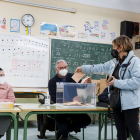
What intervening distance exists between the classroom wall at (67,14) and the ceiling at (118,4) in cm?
8

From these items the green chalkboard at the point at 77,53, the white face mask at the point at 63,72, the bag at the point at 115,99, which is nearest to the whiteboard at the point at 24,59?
the green chalkboard at the point at 77,53

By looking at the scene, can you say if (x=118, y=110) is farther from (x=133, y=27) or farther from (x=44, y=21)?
(x=133, y=27)

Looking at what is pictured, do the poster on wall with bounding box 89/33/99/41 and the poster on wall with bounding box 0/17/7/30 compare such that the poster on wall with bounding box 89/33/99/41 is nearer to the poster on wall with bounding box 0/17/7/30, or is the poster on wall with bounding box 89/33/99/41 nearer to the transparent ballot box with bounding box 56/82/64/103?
the poster on wall with bounding box 0/17/7/30

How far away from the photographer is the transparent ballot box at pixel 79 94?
2445 millimetres

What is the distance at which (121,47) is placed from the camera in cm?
213

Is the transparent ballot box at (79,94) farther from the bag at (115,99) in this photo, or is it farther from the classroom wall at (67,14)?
the classroom wall at (67,14)

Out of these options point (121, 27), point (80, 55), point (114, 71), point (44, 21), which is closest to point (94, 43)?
point (80, 55)

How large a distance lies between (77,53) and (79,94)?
2.95 m

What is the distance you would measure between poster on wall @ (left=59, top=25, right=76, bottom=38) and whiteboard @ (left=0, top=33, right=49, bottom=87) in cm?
43

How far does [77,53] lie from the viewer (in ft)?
17.5

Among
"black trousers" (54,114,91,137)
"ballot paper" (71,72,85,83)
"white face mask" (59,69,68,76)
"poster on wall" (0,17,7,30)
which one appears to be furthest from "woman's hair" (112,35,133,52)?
"poster on wall" (0,17,7,30)

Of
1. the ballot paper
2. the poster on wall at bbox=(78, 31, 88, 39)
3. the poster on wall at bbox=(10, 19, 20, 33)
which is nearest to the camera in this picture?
the ballot paper

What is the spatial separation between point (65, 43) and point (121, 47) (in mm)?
3172

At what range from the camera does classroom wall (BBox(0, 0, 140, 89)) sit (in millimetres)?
4787
